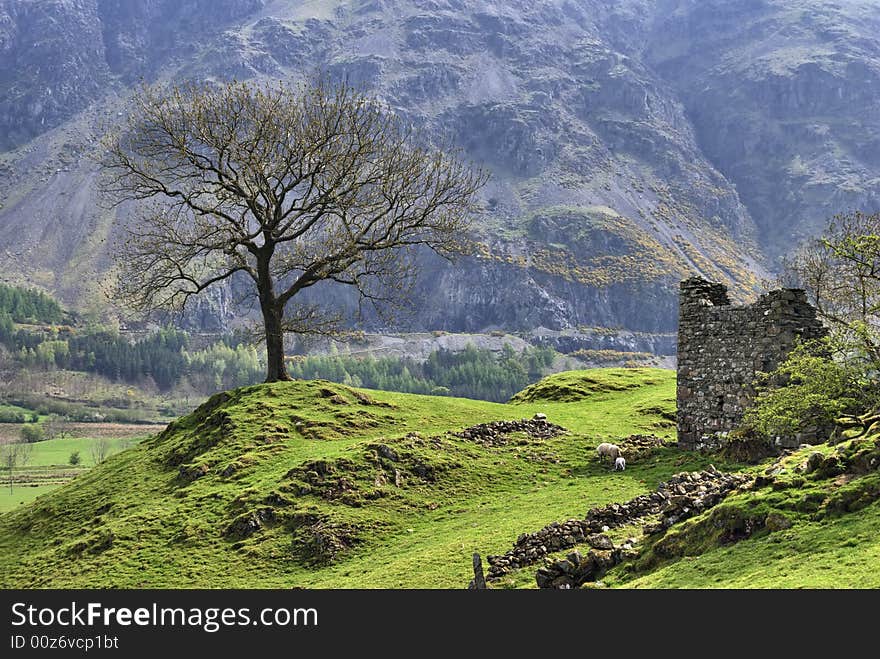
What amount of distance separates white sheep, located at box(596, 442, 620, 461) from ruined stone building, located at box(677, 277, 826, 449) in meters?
2.75

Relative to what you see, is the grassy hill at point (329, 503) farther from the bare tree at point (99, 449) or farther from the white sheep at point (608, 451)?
the bare tree at point (99, 449)

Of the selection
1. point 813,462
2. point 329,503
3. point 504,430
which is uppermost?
point 813,462

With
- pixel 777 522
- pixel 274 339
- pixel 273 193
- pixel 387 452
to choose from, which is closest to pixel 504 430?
pixel 387 452

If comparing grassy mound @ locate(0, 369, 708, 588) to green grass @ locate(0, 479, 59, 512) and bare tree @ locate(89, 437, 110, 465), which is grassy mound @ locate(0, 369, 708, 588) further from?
bare tree @ locate(89, 437, 110, 465)

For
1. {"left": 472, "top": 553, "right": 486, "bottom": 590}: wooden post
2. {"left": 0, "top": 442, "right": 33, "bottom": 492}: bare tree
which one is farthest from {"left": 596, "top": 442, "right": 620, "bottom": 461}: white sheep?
{"left": 0, "top": 442, "right": 33, "bottom": 492}: bare tree

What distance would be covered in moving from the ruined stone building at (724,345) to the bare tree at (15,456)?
504ft

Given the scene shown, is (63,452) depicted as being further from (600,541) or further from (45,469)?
(600,541)

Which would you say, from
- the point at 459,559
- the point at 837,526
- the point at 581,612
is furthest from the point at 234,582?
the point at 837,526

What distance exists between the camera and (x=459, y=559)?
20.9 meters

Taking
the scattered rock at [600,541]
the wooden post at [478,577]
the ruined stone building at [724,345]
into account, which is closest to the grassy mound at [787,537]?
the scattered rock at [600,541]

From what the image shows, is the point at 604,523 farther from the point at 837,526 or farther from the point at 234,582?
the point at 234,582

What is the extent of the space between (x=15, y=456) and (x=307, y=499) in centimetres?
16908

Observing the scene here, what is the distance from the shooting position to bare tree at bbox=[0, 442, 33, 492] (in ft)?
545

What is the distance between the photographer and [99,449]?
609 ft
